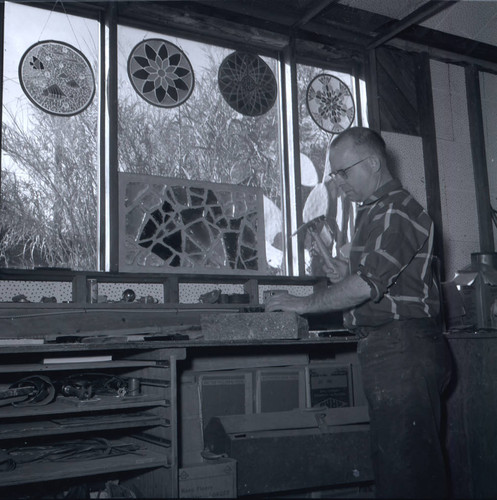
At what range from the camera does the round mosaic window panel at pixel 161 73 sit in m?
4.28

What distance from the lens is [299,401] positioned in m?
3.42

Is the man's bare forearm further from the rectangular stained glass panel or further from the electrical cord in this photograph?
the rectangular stained glass panel

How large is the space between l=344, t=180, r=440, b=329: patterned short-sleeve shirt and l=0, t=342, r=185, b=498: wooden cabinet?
36.3 inches

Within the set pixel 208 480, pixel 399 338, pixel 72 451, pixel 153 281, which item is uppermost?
pixel 153 281

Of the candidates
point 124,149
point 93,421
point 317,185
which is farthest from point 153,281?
point 317,185

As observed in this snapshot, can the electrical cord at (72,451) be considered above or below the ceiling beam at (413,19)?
below

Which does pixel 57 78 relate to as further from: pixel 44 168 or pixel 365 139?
pixel 365 139

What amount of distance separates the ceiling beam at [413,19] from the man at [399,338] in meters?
2.73

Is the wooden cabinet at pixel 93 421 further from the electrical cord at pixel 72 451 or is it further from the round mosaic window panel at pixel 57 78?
the round mosaic window panel at pixel 57 78

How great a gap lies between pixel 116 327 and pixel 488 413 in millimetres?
2067

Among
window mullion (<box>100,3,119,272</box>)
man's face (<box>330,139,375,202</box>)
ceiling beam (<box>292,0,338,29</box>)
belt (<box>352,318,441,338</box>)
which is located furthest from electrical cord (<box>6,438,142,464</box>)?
ceiling beam (<box>292,0,338,29</box>)

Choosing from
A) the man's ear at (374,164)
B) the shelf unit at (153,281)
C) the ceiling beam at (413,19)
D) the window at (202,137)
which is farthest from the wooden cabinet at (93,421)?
the ceiling beam at (413,19)

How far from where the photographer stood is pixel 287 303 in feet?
8.11

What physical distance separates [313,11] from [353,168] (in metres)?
2.61
